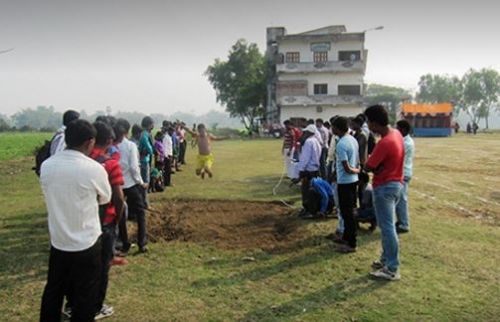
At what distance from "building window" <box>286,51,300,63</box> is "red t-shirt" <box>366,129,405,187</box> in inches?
1817

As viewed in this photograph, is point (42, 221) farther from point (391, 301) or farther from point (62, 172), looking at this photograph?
point (391, 301)

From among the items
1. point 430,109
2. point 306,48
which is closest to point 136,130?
point 430,109

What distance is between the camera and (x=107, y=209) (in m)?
4.38

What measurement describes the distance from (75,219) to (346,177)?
157 inches

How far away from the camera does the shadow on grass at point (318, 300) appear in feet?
14.9

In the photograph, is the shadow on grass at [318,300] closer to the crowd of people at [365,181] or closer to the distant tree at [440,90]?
the crowd of people at [365,181]

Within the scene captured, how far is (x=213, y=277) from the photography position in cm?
557

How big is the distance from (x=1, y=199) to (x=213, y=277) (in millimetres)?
7924

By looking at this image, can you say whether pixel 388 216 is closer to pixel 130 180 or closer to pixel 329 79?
pixel 130 180

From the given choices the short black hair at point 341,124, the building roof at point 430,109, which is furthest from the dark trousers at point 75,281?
the building roof at point 430,109

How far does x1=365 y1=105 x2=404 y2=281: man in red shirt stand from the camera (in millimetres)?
5309

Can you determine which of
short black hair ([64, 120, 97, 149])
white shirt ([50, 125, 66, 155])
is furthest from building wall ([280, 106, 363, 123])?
short black hair ([64, 120, 97, 149])

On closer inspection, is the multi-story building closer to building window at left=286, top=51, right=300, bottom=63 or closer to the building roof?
building window at left=286, top=51, right=300, bottom=63

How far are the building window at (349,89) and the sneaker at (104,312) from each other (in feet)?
156
